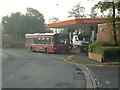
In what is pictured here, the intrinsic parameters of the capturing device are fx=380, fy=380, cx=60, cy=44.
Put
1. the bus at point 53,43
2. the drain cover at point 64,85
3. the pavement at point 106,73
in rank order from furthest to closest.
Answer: the bus at point 53,43
the pavement at point 106,73
the drain cover at point 64,85

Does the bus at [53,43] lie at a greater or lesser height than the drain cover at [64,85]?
greater

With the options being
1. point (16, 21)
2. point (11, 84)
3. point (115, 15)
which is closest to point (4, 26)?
point (16, 21)

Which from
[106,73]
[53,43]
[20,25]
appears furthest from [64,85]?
[20,25]

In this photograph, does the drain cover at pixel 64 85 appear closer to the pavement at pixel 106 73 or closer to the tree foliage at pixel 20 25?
the pavement at pixel 106 73

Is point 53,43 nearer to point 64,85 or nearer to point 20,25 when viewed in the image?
point 64,85

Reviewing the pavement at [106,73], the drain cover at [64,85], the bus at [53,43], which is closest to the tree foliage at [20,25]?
the bus at [53,43]

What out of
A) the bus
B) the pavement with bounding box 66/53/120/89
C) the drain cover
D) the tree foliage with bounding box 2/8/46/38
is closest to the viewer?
the drain cover

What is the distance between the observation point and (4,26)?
7425cm

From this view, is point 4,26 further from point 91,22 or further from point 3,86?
point 3,86

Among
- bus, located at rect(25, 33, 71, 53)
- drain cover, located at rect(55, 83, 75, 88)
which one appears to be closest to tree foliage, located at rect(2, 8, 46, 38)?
bus, located at rect(25, 33, 71, 53)

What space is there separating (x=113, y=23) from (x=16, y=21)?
41346mm

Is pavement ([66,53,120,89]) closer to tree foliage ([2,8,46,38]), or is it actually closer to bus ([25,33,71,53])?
bus ([25,33,71,53])

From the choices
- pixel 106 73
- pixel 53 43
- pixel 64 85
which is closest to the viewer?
pixel 64 85

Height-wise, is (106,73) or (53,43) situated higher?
(53,43)
